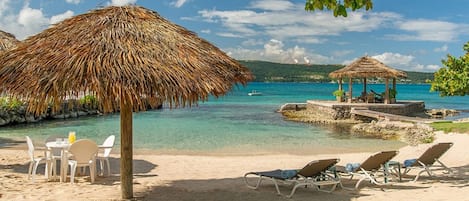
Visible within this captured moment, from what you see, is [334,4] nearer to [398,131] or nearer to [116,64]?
[116,64]

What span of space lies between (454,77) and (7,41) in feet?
47.7

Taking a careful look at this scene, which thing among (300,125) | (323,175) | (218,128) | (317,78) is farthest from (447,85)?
(317,78)

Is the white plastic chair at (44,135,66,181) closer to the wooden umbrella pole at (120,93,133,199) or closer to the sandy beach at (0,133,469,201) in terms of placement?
the sandy beach at (0,133,469,201)

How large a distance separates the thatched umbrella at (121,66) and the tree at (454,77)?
1211 cm

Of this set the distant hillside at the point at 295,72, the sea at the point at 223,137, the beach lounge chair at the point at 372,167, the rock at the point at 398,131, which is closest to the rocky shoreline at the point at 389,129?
the rock at the point at 398,131

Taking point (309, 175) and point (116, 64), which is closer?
point (116, 64)

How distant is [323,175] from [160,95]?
9.94 feet

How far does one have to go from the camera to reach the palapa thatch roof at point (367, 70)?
24.2 meters

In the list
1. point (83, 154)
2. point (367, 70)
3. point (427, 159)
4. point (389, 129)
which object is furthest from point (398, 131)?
point (83, 154)

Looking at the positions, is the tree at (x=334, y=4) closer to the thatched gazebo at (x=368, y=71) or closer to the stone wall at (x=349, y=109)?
the stone wall at (x=349, y=109)

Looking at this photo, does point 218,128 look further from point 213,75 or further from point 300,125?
point 213,75

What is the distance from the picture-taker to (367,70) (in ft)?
80.0

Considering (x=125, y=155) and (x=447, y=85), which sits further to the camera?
(x=447, y=85)

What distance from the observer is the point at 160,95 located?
5234 millimetres
